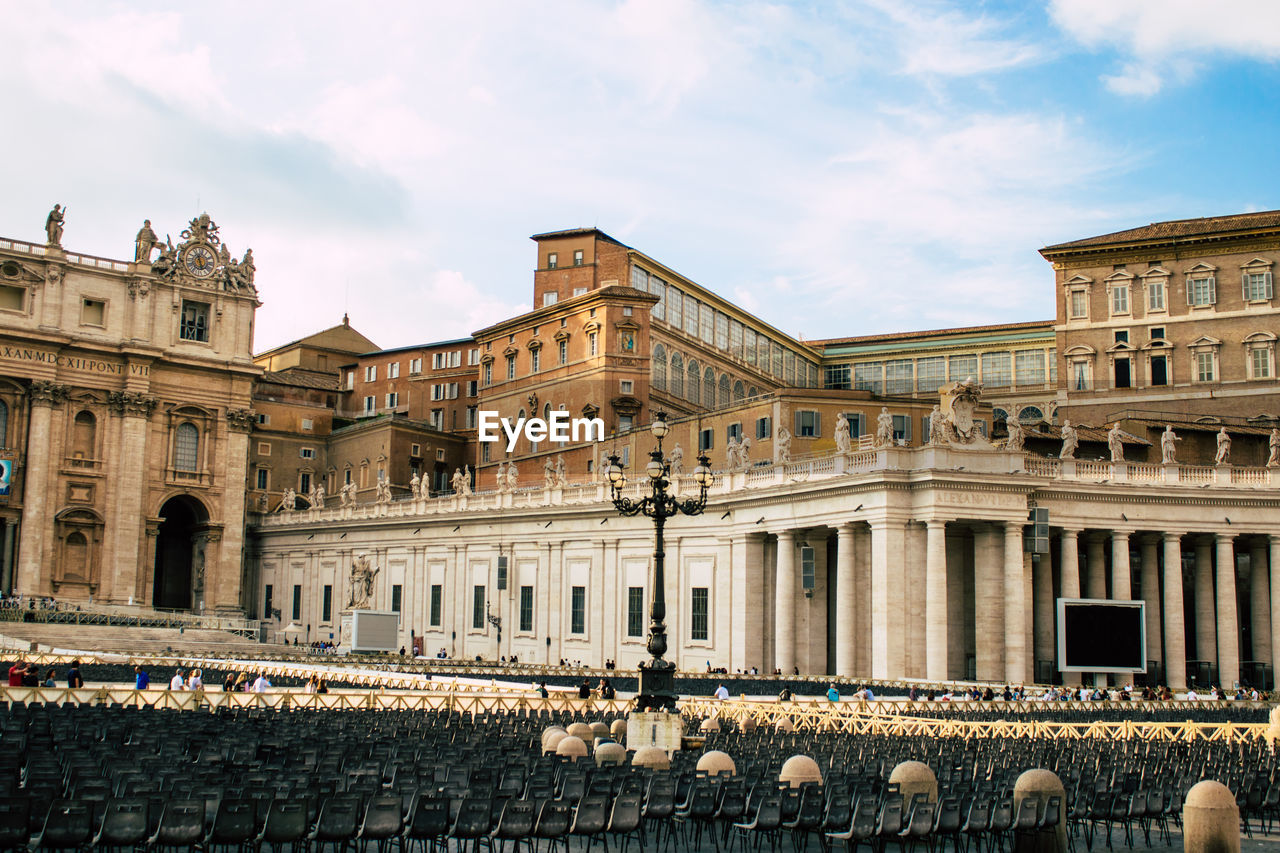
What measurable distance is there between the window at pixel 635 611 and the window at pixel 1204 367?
1466 inches

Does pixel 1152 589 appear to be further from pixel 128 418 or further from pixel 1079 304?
pixel 128 418

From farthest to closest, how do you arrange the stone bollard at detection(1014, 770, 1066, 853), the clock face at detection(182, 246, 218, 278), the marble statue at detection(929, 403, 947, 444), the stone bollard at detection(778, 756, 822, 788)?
the clock face at detection(182, 246, 218, 278)
the marble statue at detection(929, 403, 947, 444)
the stone bollard at detection(778, 756, 822, 788)
the stone bollard at detection(1014, 770, 1066, 853)

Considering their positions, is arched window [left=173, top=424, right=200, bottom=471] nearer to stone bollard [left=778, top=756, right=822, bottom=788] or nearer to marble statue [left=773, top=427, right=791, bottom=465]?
marble statue [left=773, top=427, right=791, bottom=465]

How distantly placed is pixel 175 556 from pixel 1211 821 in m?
90.3

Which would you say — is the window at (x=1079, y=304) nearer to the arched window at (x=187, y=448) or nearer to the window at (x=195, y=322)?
the window at (x=195, y=322)

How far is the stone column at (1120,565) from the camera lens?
173ft

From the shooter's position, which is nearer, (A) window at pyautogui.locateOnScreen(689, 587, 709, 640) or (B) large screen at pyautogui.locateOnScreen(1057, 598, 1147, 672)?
(B) large screen at pyautogui.locateOnScreen(1057, 598, 1147, 672)

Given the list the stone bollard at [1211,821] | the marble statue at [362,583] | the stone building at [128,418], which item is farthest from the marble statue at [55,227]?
the stone bollard at [1211,821]

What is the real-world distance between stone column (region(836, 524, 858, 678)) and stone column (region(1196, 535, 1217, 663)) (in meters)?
15.8

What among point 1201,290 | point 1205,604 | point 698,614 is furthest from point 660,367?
point 1205,604

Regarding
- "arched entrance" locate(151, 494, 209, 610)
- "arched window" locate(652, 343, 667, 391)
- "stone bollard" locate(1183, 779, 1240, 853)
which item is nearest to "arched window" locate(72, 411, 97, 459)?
"arched entrance" locate(151, 494, 209, 610)

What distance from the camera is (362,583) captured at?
266ft

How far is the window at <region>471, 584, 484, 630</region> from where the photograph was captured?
7319 centimetres

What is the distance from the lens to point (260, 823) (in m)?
14.8
